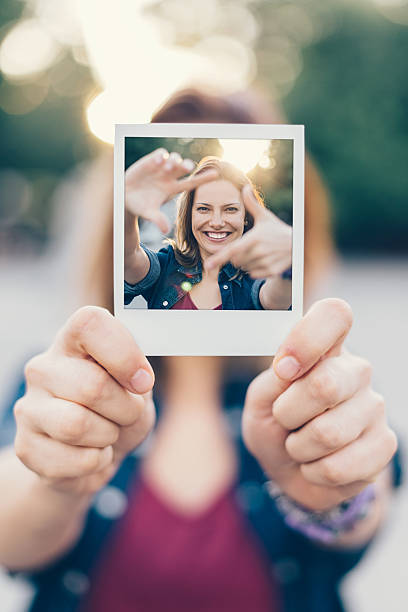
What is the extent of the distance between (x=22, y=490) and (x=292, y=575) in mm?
866

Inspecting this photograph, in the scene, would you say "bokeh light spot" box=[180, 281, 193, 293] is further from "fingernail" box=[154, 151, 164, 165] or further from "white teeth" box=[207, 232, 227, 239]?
"fingernail" box=[154, 151, 164, 165]

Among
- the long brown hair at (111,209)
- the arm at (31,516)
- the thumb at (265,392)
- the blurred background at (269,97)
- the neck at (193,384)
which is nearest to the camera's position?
the thumb at (265,392)

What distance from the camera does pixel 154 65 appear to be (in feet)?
6.25

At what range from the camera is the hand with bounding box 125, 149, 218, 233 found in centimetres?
92

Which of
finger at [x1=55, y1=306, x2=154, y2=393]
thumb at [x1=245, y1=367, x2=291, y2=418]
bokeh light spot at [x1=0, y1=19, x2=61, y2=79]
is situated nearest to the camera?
finger at [x1=55, y1=306, x2=154, y2=393]

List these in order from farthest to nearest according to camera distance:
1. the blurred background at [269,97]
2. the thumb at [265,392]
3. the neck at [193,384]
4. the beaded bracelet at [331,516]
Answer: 1. the blurred background at [269,97]
2. the neck at [193,384]
3. the beaded bracelet at [331,516]
4. the thumb at [265,392]

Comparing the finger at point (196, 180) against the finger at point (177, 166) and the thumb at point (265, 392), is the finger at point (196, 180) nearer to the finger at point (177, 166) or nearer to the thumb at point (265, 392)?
the finger at point (177, 166)

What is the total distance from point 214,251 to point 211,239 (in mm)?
21

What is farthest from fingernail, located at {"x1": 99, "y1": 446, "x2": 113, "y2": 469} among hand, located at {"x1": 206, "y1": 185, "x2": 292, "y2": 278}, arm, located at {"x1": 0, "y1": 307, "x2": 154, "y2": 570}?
hand, located at {"x1": 206, "y1": 185, "x2": 292, "y2": 278}

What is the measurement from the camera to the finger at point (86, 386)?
0.90 meters

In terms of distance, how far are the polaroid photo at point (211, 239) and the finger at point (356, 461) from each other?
23 cm

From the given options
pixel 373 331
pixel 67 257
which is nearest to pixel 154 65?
pixel 67 257

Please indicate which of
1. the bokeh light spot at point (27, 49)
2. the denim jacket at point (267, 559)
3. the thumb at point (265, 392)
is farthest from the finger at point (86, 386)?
the bokeh light spot at point (27, 49)

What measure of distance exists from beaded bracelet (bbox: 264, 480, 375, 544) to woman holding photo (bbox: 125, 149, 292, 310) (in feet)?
2.25
